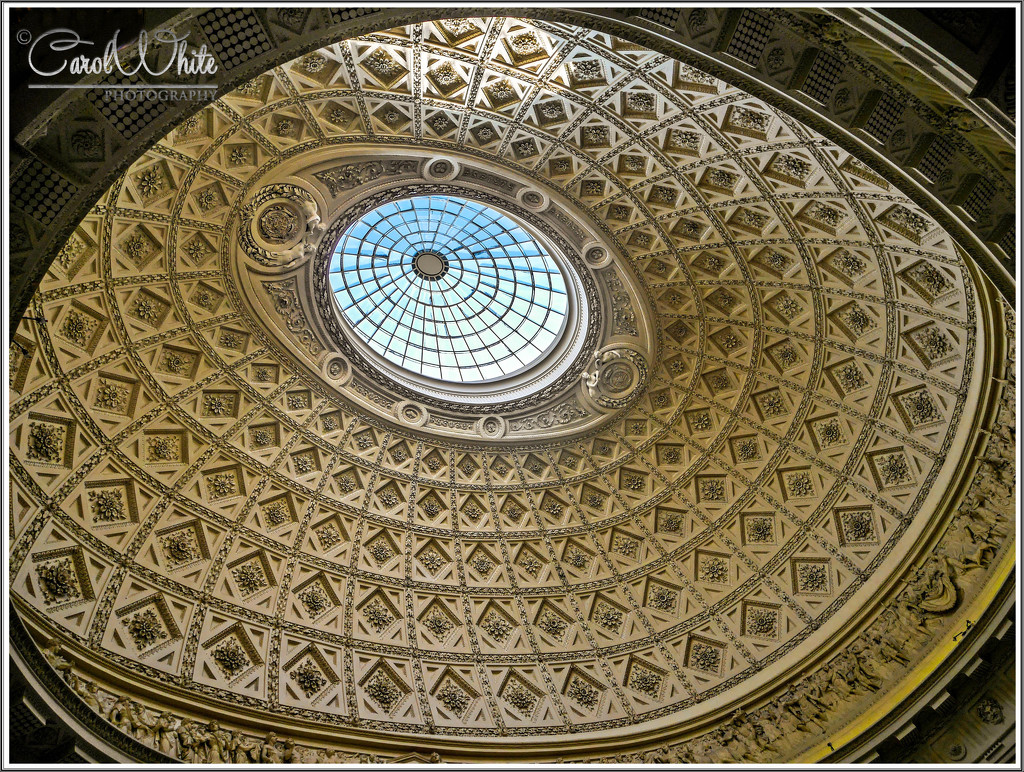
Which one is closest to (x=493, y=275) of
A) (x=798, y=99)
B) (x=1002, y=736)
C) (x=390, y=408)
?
(x=390, y=408)

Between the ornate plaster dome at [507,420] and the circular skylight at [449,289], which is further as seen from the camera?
the circular skylight at [449,289]

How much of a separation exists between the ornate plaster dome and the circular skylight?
105 millimetres

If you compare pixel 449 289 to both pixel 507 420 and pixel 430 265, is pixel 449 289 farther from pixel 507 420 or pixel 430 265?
pixel 507 420

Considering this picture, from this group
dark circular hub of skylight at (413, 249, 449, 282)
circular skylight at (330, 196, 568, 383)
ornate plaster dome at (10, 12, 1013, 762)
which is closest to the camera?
ornate plaster dome at (10, 12, 1013, 762)

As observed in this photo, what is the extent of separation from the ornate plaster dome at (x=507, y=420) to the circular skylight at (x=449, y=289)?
0.35 feet

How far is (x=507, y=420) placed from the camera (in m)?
19.8

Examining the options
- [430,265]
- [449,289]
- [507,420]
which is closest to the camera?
[507,420]

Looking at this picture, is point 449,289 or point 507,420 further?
point 449,289

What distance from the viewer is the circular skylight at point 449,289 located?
64.6 feet

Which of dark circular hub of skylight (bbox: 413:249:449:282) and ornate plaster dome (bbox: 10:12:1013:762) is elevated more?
dark circular hub of skylight (bbox: 413:249:449:282)

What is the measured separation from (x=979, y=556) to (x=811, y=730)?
517 cm

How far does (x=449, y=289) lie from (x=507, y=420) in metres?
4.49

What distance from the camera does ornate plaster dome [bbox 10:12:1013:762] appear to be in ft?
45.9

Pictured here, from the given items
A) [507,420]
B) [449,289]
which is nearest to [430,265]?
[449,289]
